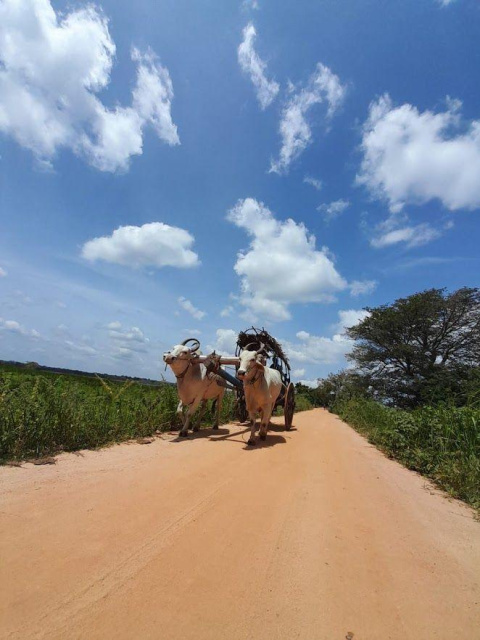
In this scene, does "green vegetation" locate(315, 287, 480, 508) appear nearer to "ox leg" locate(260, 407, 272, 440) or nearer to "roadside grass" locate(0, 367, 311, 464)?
"ox leg" locate(260, 407, 272, 440)

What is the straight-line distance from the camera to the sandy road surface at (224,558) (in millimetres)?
1855

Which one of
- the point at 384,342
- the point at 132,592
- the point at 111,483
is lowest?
the point at 132,592

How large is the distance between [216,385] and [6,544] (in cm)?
635

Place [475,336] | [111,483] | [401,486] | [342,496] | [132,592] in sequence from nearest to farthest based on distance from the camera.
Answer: [132,592]
[111,483]
[342,496]
[401,486]
[475,336]

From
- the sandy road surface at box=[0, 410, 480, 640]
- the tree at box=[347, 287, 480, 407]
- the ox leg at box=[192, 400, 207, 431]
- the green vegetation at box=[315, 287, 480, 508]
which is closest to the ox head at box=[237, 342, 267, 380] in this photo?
the ox leg at box=[192, 400, 207, 431]

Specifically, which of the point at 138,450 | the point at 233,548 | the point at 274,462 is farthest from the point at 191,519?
the point at 138,450

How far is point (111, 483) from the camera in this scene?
3.79 meters

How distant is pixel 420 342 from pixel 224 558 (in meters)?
24.2

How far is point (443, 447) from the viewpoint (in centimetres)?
611

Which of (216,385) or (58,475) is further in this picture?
(216,385)

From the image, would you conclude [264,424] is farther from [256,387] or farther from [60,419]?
[60,419]

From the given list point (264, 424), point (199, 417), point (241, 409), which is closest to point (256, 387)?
point (264, 424)

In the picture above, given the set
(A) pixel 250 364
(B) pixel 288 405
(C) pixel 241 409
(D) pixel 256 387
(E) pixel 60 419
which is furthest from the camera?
(C) pixel 241 409

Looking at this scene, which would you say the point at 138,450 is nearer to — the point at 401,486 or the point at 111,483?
the point at 111,483
